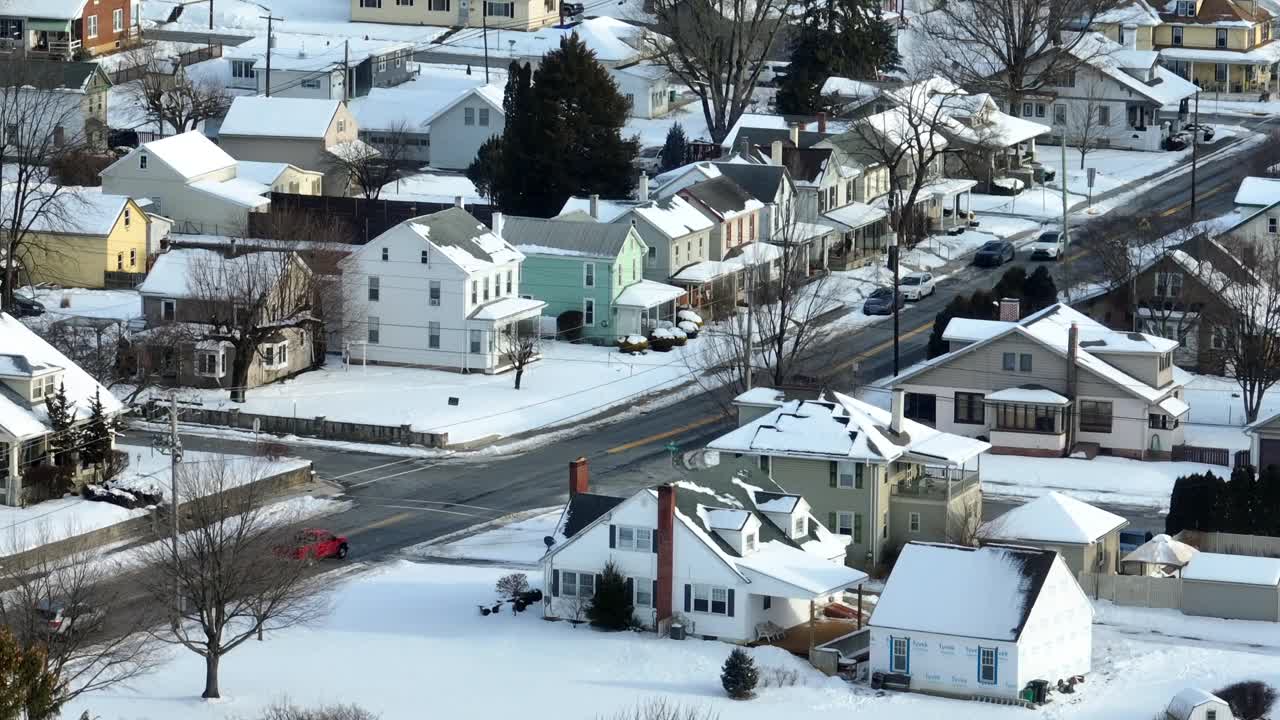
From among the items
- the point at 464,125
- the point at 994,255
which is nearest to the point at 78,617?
the point at 994,255

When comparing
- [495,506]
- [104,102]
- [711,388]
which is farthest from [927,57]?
[495,506]

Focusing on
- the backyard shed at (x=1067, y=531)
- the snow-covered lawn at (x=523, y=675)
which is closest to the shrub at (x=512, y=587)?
the snow-covered lawn at (x=523, y=675)

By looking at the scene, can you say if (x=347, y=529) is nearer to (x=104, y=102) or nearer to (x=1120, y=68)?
(x=104, y=102)

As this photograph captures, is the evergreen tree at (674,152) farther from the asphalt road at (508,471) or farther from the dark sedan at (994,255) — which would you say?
the asphalt road at (508,471)

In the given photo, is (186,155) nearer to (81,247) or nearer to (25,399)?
→ (81,247)

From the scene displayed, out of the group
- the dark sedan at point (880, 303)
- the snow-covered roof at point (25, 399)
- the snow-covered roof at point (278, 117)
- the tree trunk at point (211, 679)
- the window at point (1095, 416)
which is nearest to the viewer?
the tree trunk at point (211, 679)

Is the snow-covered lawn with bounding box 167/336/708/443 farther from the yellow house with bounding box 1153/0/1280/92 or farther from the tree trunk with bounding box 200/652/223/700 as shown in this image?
the yellow house with bounding box 1153/0/1280/92
